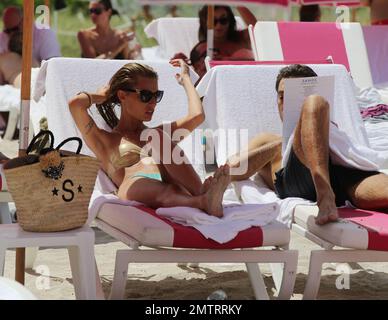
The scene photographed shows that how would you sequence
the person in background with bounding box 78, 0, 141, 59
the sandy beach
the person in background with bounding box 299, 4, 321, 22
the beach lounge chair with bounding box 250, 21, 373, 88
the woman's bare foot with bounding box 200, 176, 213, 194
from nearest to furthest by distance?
the woman's bare foot with bounding box 200, 176, 213, 194
the sandy beach
the beach lounge chair with bounding box 250, 21, 373, 88
the person in background with bounding box 299, 4, 321, 22
the person in background with bounding box 78, 0, 141, 59

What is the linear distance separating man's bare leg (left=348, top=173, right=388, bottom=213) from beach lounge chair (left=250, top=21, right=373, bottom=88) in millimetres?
2702

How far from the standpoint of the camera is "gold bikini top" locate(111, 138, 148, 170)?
13.2 ft

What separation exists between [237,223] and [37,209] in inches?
30.1

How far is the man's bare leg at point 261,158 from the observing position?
4.25m

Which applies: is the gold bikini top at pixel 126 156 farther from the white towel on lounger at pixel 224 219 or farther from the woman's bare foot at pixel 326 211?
the woman's bare foot at pixel 326 211

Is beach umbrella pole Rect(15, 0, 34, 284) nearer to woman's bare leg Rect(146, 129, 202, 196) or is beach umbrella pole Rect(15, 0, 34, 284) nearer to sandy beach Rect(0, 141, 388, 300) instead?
sandy beach Rect(0, 141, 388, 300)

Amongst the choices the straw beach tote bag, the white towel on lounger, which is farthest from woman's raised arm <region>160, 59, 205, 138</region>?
the straw beach tote bag

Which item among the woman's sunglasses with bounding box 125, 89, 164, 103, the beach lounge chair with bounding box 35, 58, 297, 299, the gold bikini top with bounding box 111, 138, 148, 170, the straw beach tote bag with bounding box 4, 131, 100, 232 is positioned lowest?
the beach lounge chair with bounding box 35, 58, 297, 299

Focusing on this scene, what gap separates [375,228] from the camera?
343cm

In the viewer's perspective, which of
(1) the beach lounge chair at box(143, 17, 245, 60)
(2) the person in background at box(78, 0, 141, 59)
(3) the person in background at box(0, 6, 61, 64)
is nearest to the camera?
(3) the person in background at box(0, 6, 61, 64)

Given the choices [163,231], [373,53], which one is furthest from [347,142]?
[373,53]

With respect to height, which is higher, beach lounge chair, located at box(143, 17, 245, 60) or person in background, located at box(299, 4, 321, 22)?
person in background, located at box(299, 4, 321, 22)

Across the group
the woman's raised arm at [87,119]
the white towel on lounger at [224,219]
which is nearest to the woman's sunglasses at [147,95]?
the woman's raised arm at [87,119]

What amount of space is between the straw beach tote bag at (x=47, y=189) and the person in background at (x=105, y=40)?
682 cm
